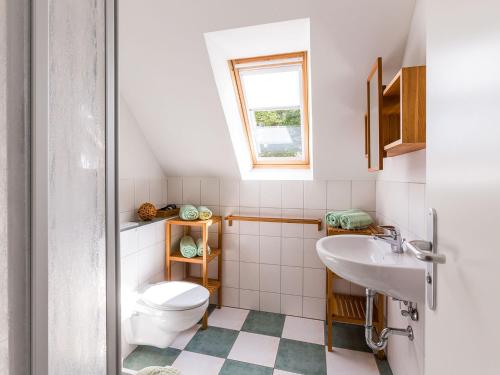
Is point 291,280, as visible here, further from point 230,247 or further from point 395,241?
point 395,241

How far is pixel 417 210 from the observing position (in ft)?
3.80

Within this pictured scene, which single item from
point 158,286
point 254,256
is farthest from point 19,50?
point 254,256

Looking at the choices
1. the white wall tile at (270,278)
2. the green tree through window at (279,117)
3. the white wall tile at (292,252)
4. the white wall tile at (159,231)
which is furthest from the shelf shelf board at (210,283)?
the green tree through window at (279,117)

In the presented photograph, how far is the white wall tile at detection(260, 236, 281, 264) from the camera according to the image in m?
2.22

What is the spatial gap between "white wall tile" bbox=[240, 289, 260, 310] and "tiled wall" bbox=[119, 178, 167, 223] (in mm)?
1124

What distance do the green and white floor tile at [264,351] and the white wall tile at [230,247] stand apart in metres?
0.52

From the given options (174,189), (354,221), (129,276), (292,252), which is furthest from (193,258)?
(354,221)

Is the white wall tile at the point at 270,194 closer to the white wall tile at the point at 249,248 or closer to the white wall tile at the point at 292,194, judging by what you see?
the white wall tile at the point at 292,194

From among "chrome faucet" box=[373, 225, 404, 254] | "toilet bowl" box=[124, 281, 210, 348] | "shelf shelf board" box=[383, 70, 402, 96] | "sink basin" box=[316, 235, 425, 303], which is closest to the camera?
"sink basin" box=[316, 235, 425, 303]

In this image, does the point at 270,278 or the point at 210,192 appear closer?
the point at 270,278

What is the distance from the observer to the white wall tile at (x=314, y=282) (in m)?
2.11

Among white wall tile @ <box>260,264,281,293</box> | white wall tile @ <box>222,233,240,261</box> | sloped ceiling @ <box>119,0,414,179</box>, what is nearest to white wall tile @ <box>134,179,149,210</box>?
sloped ceiling @ <box>119,0,414,179</box>

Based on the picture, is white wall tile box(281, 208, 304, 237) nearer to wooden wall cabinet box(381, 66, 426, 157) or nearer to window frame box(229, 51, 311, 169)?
window frame box(229, 51, 311, 169)

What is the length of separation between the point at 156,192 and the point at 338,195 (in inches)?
62.9
